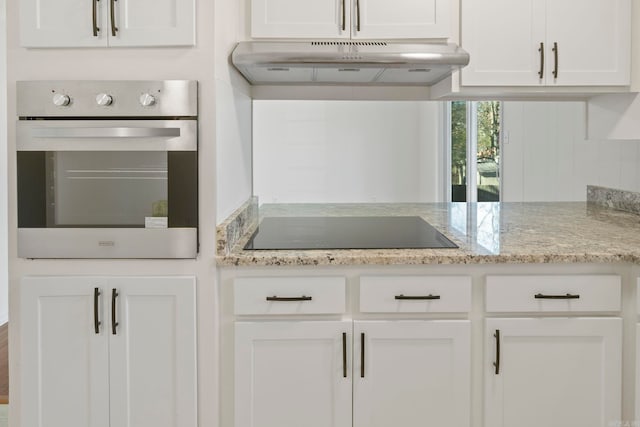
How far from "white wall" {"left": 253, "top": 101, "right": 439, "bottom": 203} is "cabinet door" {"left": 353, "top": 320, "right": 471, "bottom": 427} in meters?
1.15

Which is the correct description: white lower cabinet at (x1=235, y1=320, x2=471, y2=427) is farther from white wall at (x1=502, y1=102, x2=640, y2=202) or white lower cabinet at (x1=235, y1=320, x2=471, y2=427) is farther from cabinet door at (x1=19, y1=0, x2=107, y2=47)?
white wall at (x1=502, y1=102, x2=640, y2=202)

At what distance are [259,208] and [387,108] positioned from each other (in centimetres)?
77

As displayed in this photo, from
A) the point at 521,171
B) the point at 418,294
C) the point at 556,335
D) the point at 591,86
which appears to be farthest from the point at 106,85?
the point at 521,171

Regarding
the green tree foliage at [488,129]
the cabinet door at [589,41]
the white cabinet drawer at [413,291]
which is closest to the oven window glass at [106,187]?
the white cabinet drawer at [413,291]

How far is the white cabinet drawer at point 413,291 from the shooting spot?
1949mm

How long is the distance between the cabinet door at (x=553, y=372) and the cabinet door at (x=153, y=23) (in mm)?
1315

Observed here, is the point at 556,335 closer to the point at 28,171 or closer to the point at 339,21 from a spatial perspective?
the point at 339,21

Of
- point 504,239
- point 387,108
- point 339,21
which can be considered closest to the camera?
point 504,239

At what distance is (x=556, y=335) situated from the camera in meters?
1.96

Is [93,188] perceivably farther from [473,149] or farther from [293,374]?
[473,149]

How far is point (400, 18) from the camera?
7.68 ft

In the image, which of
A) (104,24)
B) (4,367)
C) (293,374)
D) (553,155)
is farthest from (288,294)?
(4,367)

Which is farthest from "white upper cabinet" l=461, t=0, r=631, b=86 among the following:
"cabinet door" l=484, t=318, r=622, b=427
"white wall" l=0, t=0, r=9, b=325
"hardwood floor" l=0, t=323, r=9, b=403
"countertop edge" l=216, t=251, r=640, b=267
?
"white wall" l=0, t=0, r=9, b=325

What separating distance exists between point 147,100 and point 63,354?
838 millimetres
